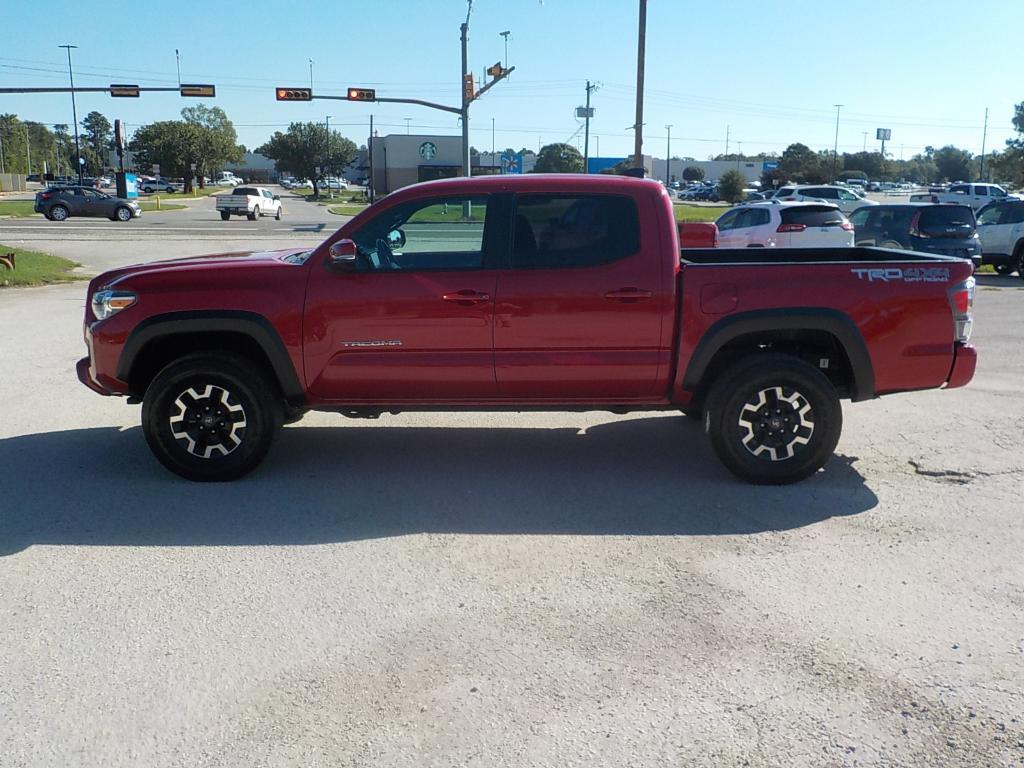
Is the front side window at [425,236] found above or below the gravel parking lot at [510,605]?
above

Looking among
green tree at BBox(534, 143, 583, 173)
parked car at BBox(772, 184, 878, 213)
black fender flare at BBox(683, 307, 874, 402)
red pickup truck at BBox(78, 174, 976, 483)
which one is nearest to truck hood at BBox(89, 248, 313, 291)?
red pickup truck at BBox(78, 174, 976, 483)

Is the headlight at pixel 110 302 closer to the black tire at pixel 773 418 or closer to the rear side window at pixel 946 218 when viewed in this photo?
the black tire at pixel 773 418

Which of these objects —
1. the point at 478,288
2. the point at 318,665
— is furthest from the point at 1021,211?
the point at 318,665

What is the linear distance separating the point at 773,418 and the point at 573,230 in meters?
1.76

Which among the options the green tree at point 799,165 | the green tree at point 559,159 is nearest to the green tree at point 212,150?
the green tree at point 559,159

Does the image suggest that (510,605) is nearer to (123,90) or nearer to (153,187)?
(123,90)

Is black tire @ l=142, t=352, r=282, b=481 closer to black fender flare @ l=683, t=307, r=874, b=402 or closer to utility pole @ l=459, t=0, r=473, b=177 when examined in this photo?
black fender flare @ l=683, t=307, r=874, b=402

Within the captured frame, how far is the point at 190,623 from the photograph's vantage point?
4191 mm

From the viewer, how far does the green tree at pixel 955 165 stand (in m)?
127

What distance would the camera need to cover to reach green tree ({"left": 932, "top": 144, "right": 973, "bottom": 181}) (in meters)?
127

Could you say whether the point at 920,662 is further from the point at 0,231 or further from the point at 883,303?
the point at 0,231

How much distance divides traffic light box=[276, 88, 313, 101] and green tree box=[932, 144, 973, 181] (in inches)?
4174

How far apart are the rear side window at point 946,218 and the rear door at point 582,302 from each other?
15142mm

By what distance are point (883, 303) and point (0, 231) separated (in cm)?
3600
